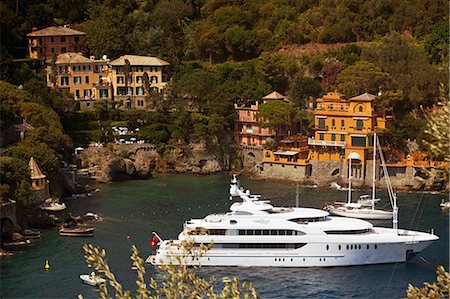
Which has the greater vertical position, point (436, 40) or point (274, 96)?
point (436, 40)

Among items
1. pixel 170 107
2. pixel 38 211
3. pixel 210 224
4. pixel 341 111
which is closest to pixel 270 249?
pixel 210 224

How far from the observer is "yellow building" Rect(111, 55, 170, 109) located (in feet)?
209

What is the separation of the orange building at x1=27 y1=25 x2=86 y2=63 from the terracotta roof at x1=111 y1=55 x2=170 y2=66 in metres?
4.78

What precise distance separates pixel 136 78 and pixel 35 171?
21402mm

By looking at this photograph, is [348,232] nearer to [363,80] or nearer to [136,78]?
[363,80]

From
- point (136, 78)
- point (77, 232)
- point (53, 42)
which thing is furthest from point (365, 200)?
point (53, 42)

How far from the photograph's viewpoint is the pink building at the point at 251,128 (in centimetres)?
5775

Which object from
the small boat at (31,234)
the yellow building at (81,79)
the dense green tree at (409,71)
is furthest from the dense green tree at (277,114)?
the small boat at (31,234)

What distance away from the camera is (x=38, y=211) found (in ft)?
137

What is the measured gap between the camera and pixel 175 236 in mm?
38625

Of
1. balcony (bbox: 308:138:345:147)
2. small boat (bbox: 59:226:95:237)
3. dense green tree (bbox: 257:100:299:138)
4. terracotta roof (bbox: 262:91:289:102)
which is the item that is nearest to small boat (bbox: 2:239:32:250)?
small boat (bbox: 59:226:95:237)

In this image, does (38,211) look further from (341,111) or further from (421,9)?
(421,9)

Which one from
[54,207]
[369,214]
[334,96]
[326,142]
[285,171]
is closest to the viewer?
[369,214]

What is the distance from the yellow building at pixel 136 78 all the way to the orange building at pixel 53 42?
5.06 metres
